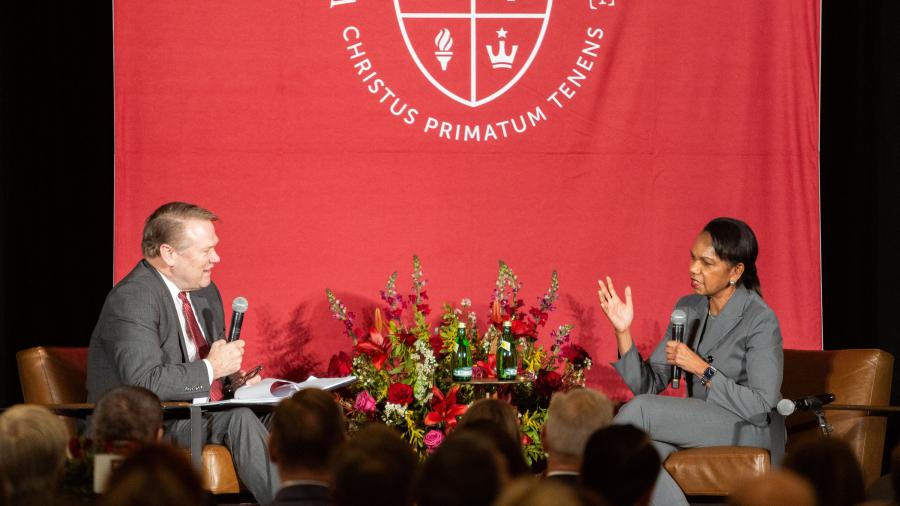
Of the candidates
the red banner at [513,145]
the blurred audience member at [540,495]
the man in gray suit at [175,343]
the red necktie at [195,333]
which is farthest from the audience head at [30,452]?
the red banner at [513,145]

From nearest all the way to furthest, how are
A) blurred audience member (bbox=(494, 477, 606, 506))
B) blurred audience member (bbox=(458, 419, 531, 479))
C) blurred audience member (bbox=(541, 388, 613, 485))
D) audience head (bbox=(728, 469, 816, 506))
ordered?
blurred audience member (bbox=(494, 477, 606, 506)) → audience head (bbox=(728, 469, 816, 506)) → blurred audience member (bbox=(458, 419, 531, 479)) → blurred audience member (bbox=(541, 388, 613, 485))

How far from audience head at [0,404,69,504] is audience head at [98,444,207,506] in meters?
0.55

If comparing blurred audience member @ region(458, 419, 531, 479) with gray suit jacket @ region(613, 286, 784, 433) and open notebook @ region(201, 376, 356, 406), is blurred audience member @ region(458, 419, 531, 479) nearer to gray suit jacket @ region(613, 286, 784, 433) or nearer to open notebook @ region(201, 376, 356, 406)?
open notebook @ region(201, 376, 356, 406)

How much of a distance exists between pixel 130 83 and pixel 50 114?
41 cm

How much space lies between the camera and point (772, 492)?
73.7 inches

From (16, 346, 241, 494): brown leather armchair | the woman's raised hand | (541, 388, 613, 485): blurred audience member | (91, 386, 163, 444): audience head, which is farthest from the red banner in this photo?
(541, 388, 613, 485): blurred audience member

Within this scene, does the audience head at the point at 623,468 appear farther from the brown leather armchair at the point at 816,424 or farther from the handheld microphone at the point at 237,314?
the handheld microphone at the point at 237,314

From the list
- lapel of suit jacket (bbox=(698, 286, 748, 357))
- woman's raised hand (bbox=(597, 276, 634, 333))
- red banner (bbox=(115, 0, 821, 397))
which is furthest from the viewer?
red banner (bbox=(115, 0, 821, 397))

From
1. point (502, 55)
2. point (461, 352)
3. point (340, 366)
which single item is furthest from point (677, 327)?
point (502, 55)

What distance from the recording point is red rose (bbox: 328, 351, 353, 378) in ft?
15.0

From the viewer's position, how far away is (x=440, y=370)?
4.57 m

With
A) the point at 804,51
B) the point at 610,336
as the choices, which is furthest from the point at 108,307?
the point at 804,51

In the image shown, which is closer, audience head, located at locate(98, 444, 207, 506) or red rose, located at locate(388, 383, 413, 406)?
audience head, located at locate(98, 444, 207, 506)

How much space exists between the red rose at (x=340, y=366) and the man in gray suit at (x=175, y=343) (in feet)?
1.33
